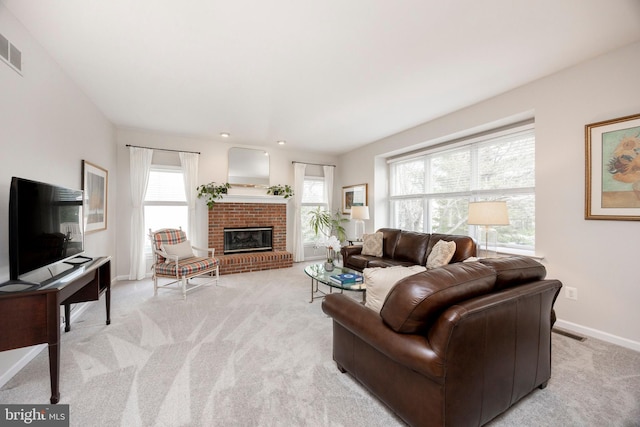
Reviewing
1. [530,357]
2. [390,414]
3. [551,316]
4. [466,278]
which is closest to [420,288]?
[466,278]

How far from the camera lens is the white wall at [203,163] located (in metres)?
4.71

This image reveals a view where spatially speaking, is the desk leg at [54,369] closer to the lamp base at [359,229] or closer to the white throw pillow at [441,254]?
the white throw pillow at [441,254]

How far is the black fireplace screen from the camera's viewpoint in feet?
18.1

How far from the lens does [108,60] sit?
102 inches

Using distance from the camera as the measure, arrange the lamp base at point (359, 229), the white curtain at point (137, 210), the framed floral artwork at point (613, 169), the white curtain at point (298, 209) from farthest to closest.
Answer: the white curtain at point (298, 209) → the lamp base at point (359, 229) → the white curtain at point (137, 210) → the framed floral artwork at point (613, 169)

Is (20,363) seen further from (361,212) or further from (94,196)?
(361,212)

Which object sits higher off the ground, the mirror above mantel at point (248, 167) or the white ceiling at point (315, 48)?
the white ceiling at point (315, 48)

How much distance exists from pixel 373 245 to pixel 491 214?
201cm

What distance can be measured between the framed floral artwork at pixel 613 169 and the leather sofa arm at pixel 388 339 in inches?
99.1

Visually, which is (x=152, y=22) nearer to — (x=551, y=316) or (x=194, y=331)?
(x=194, y=331)

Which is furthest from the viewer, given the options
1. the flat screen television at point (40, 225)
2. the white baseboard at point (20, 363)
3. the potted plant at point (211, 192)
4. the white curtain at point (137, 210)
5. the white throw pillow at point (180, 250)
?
the potted plant at point (211, 192)

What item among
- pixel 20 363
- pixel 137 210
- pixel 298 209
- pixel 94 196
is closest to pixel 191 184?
pixel 137 210

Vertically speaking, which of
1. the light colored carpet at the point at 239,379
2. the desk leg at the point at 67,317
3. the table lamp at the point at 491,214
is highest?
the table lamp at the point at 491,214

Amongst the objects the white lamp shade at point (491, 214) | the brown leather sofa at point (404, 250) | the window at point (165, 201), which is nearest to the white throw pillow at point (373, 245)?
the brown leather sofa at point (404, 250)
